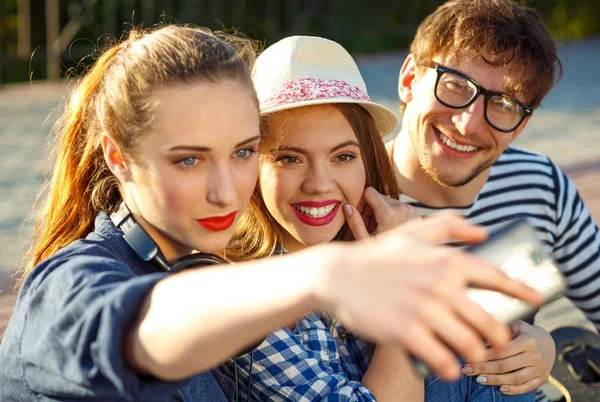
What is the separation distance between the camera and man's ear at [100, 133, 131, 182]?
1919 mm

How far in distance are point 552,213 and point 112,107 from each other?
2014 millimetres

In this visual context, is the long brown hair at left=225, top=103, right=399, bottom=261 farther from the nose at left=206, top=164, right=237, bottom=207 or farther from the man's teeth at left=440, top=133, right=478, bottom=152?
the nose at left=206, top=164, right=237, bottom=207

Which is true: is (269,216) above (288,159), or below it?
below

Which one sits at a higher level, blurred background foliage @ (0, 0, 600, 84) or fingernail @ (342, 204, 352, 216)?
fingernail @ (342, 204, 352, 216)

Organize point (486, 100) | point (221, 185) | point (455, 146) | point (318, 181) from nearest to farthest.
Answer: point (221, 185) < point (318, 181) < point (486, 100) < point (455, 146)

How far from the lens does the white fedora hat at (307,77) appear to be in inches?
97.5

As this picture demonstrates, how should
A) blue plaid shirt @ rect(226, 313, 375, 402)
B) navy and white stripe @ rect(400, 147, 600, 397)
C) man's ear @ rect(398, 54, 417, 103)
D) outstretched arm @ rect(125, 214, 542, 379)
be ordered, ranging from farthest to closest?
man's ear @ rect(398, 54, 417, 103) → navy and white stripe @ rect(400, 147, 600, 397) → blue plaid shirt @ rect(226, 313, 375, 402) → outstretched arm @ rect(125, 214, 542, 379)

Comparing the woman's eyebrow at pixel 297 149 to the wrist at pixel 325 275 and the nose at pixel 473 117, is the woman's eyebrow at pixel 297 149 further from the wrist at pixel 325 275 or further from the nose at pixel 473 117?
the wrist at pixel 325 275

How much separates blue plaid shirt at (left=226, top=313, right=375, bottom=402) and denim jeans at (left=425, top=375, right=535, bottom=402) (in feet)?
1.02

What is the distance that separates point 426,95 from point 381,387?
1.45 metres

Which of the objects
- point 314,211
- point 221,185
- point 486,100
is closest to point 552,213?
point 486,100

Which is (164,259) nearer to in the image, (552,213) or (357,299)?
(357,299)

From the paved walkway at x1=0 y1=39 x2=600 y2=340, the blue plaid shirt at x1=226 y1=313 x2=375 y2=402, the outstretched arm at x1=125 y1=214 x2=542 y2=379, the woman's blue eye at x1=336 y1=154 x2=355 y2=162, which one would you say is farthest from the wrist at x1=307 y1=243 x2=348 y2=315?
the paved walkway at x1=0 y1=39 x2=600 y2=340

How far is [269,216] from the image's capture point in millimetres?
2562
